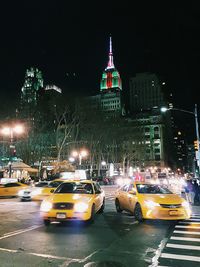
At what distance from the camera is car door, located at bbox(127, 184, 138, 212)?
1356 cm

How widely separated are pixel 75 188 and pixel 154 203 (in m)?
3.44

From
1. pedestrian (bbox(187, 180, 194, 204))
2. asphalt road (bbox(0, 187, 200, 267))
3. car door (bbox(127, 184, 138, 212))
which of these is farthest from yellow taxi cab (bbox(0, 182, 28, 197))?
car door (bbox(127, 184, 138, 212))

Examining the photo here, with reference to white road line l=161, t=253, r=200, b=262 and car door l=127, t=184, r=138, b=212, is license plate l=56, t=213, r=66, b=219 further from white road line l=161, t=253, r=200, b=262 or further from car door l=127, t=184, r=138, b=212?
white road line l=161, t=253, r=200, b=262

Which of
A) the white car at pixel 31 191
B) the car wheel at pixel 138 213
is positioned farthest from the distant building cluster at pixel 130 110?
the car wheel at pixel 138 213

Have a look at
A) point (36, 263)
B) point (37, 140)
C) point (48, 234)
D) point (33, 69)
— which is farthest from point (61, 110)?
point (33, 69)

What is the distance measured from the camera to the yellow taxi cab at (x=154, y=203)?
12109mm

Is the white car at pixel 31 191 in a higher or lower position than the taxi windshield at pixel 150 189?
lower

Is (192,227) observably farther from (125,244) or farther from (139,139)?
(139,139)

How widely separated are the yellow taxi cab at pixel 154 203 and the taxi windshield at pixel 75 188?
1.90 metres

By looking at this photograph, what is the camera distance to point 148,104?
181 metres

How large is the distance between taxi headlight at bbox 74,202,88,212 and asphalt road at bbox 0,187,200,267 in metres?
0.61

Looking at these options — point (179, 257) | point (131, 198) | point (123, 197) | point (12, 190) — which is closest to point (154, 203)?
point (131, 198)

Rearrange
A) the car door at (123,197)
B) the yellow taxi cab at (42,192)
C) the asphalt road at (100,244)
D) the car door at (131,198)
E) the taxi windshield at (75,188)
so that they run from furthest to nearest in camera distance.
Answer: the yellow taxi cab at (42,192) < the car door at (123,197) < the car door at (131,198) < the taxi windshield at (75,188) < the asphalt road at (100,244)

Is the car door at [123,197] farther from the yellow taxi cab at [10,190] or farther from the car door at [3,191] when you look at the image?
the car door at [3,191]
